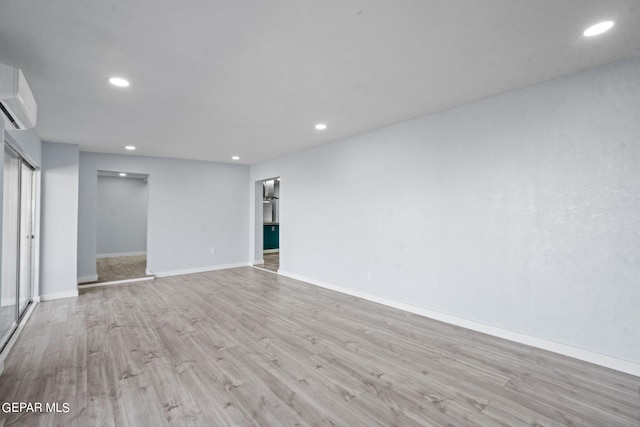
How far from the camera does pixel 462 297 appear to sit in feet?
11.2

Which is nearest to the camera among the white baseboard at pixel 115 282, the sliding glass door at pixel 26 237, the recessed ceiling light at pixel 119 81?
the recessed ceiling light at pixel 119 81

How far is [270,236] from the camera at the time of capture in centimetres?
987

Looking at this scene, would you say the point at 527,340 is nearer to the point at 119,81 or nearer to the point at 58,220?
the point at 119,81

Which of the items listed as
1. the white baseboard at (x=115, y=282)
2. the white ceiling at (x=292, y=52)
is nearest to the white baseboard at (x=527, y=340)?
the white ceiling at (x=292, y=52)

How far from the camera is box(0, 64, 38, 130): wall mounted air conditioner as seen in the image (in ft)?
6.39

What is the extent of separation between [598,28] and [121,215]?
11.0 meters

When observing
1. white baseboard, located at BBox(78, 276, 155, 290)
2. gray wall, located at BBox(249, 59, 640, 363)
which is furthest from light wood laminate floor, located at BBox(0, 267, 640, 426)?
white baseboard, located at BBox(78, 276, 155, 290)

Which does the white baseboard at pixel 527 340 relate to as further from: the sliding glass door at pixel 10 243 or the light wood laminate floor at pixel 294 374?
the sliding glass door at pixel 10 243

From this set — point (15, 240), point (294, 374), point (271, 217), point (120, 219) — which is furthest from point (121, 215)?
point (294, 374)

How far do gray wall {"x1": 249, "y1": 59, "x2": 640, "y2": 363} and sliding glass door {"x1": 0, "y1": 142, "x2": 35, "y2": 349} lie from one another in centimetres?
432

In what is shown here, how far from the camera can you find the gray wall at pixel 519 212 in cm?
247

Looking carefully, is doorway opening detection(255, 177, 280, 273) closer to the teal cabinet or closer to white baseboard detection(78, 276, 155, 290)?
the teal cabinet

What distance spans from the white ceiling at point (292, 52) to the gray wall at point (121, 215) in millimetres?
5866

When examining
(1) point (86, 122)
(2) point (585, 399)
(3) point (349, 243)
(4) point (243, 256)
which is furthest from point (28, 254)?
(2) point (585, 399)
